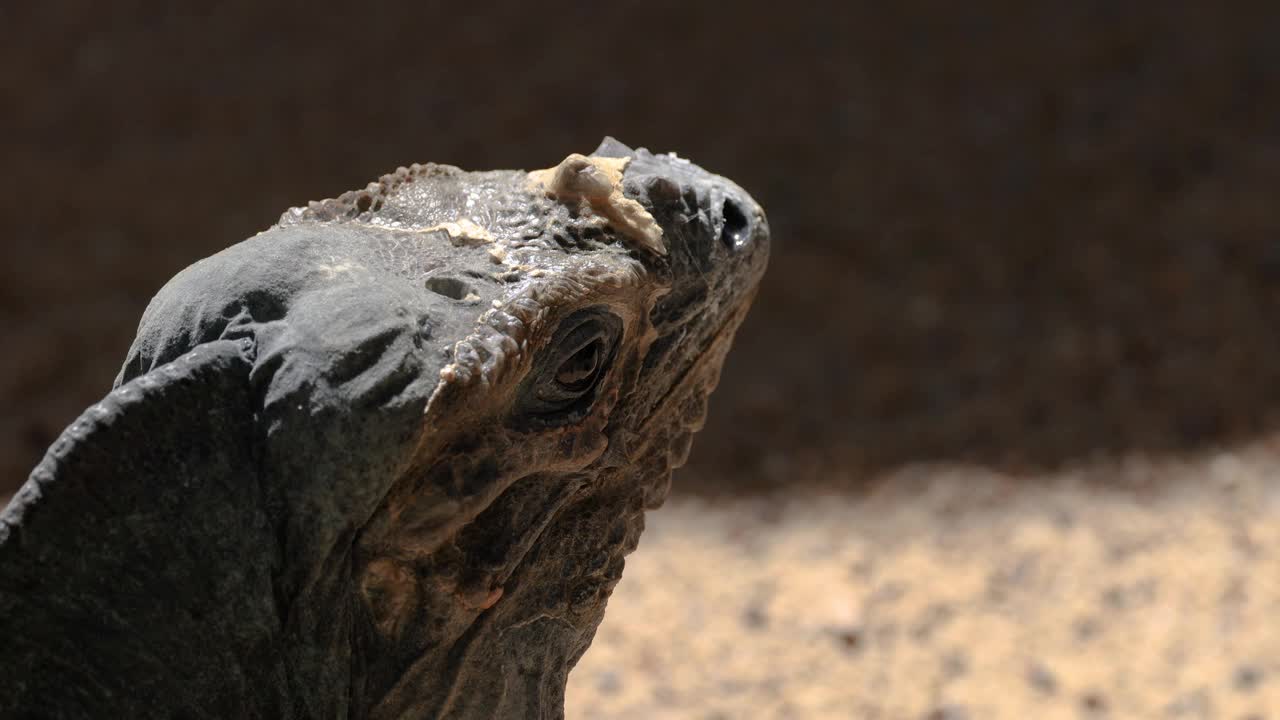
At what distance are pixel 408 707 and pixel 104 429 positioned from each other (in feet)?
1.86

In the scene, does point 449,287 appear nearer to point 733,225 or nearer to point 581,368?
point 581,368

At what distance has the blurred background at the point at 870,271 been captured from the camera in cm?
463

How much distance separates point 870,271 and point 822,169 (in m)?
0.85

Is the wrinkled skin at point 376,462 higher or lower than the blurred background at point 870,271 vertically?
higher

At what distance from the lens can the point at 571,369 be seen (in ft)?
6.68

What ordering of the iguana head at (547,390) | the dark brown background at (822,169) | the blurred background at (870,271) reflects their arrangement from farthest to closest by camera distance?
1. the dark brown background at (822,169)
2. the blurred background at (870,271)
3. the iguana head at (547,390)

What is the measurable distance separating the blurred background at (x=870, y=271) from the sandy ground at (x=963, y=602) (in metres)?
0.01

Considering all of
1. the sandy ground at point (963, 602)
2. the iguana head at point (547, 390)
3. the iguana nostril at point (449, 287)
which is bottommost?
the sandy ground at point (963, 602)

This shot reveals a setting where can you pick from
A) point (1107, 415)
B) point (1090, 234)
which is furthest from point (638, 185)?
point (1090, 234)

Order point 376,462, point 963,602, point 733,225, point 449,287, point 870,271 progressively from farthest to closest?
point 870,271 < point 963,602 < point 733,225 < point 449,287 < point 376,462

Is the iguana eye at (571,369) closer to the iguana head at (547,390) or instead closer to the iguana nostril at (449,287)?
the iguana head at (547,390)

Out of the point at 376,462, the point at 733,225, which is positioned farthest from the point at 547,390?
the point at 733,225

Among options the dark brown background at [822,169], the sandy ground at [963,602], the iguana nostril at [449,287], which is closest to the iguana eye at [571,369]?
the iguana nostril at [449,287]

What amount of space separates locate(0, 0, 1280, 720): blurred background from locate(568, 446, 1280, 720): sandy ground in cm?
1
